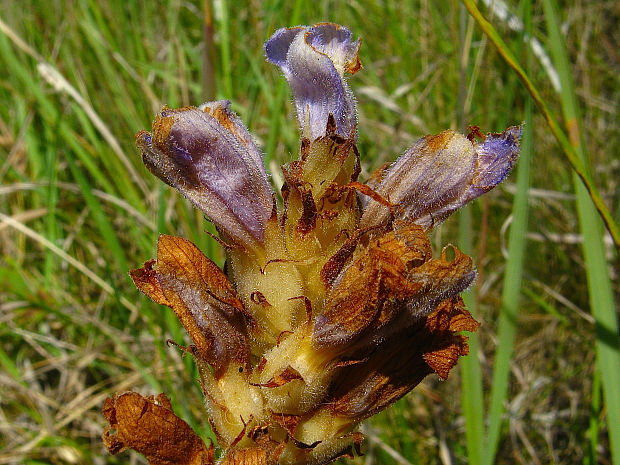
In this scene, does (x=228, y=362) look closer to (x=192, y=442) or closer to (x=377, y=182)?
(x=192, y=442)

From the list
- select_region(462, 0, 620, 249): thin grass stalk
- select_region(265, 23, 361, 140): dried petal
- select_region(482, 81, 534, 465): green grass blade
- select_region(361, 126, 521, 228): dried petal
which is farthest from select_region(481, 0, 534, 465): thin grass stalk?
select_region(265, 23, 361, 140): dried petal

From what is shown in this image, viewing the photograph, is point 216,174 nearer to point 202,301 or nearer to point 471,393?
point 202,301

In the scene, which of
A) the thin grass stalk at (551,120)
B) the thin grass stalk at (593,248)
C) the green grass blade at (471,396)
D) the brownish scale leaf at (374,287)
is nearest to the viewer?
the brownish scale leaf at (374,287)

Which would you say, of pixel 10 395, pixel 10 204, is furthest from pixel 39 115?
pixel 10 395

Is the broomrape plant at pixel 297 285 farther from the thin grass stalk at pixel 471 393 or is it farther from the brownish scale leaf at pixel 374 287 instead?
the thin grass stalk at pixel 471 393

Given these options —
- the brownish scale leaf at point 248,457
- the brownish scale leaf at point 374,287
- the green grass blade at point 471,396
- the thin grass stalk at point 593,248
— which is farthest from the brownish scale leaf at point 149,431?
the thin grass stalk at point 593,248

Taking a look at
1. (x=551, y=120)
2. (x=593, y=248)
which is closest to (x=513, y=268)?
(x=593, y=248)

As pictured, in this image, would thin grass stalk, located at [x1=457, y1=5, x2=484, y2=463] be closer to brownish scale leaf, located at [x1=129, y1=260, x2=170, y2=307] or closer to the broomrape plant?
Answer: the broomrape plant
